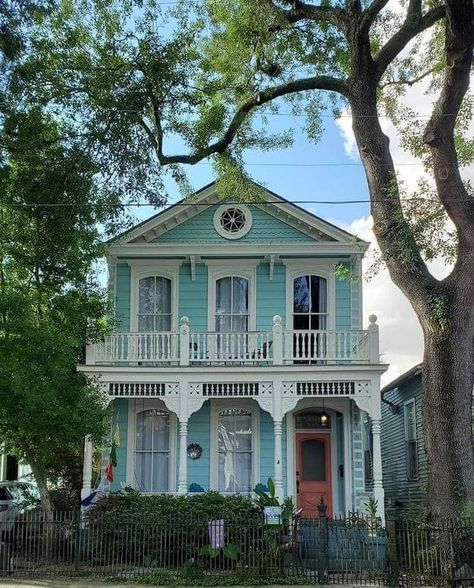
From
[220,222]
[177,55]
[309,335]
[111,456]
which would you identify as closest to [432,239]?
[309,335]

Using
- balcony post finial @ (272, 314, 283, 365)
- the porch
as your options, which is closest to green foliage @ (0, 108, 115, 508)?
the porch

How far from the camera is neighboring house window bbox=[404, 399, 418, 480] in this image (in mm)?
21344

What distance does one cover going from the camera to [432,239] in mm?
14227

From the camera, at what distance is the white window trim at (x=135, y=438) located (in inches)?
689

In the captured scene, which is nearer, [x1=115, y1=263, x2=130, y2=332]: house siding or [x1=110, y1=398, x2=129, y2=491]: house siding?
[x1=110, y1=398, x2=129, y2=491]: house siding

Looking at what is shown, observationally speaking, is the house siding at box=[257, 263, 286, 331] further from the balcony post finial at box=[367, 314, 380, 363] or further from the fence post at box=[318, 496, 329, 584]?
the fence post at box=[318, 496, 329, 584]

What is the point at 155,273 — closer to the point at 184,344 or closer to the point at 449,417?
the point at 184,344

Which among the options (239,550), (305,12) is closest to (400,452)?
(239,550)

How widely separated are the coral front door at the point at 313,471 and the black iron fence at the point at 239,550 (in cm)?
404

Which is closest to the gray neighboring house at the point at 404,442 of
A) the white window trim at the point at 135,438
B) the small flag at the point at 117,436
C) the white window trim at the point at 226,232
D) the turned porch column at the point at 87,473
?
the white window trim at the point at 226,232

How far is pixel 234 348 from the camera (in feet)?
55.7

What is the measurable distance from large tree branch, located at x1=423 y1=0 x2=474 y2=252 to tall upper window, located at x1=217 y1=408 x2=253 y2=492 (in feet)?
23.8

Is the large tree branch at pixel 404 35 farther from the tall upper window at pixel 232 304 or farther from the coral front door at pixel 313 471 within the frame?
the coral front door at pixel 313 471

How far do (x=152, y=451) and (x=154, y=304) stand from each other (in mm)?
3570
